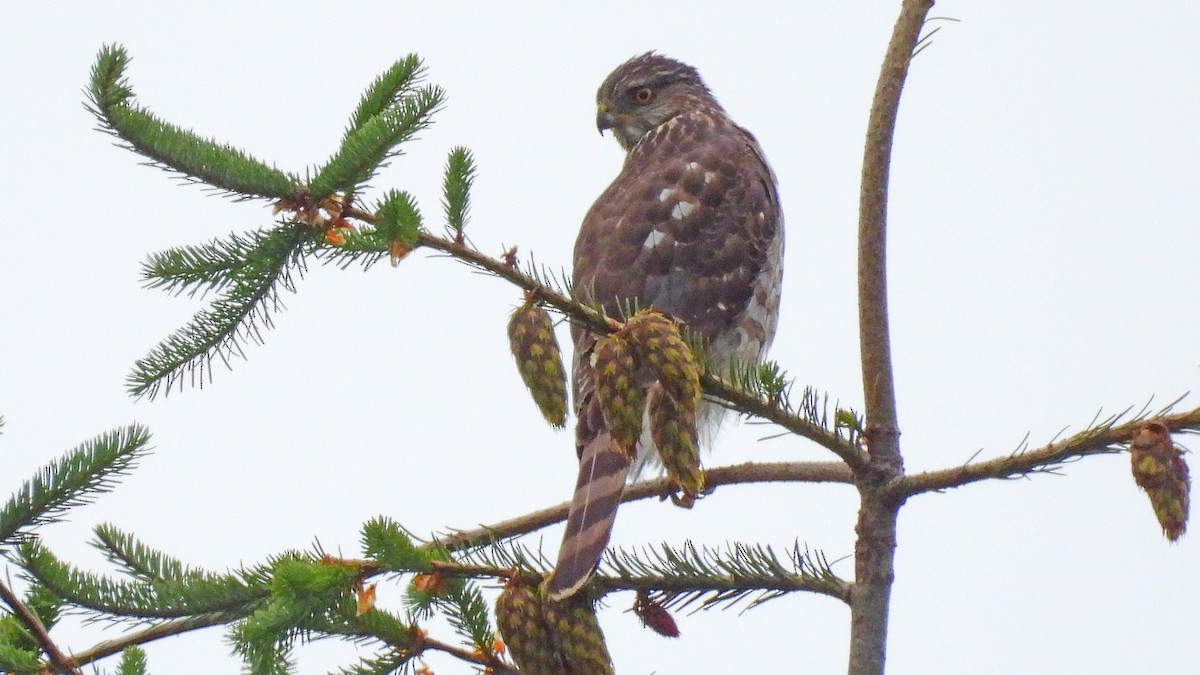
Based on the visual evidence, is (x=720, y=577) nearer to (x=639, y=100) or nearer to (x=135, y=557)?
(x=135, y=557)

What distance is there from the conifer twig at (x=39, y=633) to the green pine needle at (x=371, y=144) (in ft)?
3.00

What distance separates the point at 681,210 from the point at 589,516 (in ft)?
5.91

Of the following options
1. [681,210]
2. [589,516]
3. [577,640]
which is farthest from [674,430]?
[681,210]

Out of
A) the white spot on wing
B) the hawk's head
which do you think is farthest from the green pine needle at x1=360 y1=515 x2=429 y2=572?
the hawk's head

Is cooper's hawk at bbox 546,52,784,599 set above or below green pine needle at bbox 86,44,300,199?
above

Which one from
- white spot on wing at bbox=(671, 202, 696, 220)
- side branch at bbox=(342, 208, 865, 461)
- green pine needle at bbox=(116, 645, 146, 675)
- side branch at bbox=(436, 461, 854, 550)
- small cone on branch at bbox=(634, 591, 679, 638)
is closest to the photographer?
side branch at bbox=(342, 208, 865, 461)

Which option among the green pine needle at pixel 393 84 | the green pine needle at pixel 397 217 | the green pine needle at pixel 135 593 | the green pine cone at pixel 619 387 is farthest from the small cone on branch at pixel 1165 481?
the green pine needle at pixel 135 593

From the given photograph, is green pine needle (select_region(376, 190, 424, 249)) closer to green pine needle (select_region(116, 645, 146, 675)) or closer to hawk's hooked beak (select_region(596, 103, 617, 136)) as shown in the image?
green pine needle (select_region(116, 645, 146, 675))

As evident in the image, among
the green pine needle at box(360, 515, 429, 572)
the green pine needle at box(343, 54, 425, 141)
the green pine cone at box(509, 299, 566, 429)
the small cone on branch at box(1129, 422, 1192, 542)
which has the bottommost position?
A: the green pine needle at box(360, 515, 429, 572)

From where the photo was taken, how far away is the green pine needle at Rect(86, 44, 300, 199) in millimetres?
2041

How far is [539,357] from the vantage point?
2215mm

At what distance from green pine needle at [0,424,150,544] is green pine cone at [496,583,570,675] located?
29.0 inches

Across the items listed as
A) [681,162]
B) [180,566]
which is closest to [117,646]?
[180,566]

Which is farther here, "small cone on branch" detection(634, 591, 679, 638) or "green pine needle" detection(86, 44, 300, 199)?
"small cone on branch" detection(634, 591, 679, 638)
